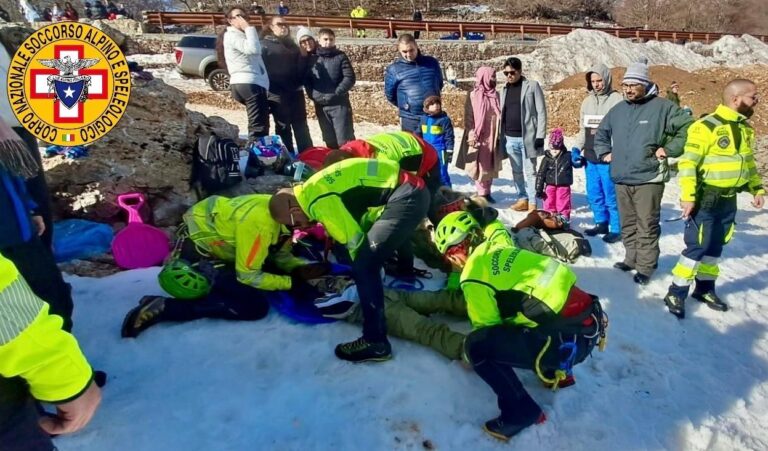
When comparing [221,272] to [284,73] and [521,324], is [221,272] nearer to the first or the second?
[521,324]

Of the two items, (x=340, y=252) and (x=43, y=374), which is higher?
(x=43, y=374)

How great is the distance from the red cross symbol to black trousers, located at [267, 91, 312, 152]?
2351mm

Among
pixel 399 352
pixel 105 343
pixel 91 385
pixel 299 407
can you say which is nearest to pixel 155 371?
pixel 105 343

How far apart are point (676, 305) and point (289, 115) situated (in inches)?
204

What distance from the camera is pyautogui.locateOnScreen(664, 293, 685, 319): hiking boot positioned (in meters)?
4.29

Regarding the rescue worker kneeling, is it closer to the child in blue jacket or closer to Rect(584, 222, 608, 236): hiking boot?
Rect(584, 222, 608, 236): hiking boot

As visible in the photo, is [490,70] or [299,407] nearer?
[299,407]

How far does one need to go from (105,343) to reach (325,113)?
443cm

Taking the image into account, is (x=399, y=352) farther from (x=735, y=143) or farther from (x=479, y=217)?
(x=735, y=143)

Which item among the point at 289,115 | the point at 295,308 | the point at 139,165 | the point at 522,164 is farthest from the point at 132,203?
the point at 522,164

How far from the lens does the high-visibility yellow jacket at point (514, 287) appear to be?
281 cm

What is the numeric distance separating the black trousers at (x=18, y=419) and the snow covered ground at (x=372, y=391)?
132 centimetres

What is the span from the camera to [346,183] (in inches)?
127

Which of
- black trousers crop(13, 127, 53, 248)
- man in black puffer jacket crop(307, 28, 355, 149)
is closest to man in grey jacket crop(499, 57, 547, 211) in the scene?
man in black puffer jacket crop(307, 28, 355, 149)
